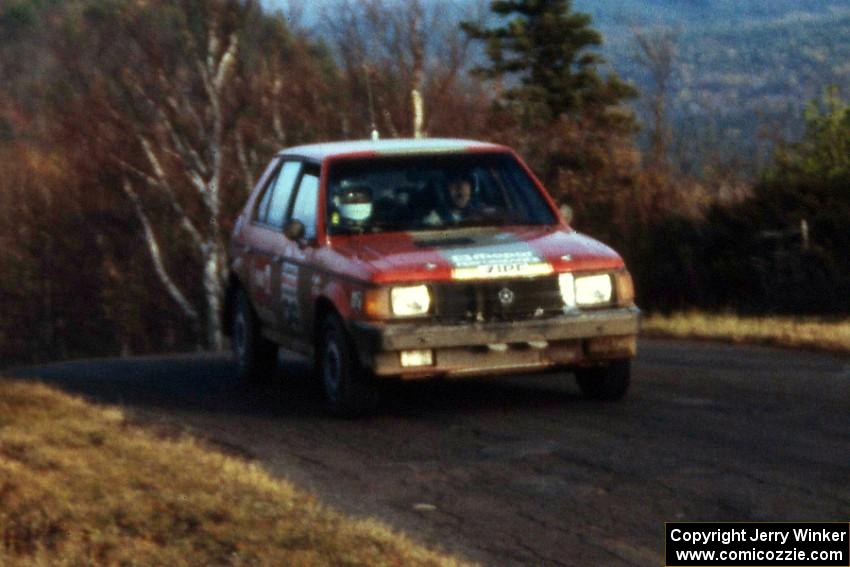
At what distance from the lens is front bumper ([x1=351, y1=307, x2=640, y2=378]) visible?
9609mm

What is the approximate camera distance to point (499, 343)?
972cm

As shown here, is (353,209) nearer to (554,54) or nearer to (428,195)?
(428,195)

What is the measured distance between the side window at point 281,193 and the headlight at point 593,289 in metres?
2.54

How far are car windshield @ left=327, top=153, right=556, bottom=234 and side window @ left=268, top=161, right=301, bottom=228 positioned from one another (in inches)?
29.6

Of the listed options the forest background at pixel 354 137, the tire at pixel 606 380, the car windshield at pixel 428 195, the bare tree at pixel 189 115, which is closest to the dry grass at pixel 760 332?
the tire at pixel 606 380

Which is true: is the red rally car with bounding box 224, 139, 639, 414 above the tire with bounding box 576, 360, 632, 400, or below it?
above

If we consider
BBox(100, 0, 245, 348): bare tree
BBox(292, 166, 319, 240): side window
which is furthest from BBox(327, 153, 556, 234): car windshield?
BBox(100, 0, 245, 348): bare tree

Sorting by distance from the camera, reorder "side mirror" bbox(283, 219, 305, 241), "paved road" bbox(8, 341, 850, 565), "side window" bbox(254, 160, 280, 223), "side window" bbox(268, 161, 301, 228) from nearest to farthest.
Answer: "paved road" bbox(8, 341, 850, 565), "side mirror" bbox(283, 219, 305, 241), "side window" bbox(268, 161, 301, 228), "side window" bbox(254, 160, 280, 223)

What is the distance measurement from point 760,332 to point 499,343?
5962 mm

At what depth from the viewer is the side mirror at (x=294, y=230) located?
10.8 metres

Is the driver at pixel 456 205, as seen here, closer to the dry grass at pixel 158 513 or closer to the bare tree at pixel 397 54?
the dry grass at pixel 158 513

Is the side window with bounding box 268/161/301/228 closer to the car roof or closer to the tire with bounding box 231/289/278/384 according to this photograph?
the car roof

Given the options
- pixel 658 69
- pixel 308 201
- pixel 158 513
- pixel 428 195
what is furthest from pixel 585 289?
pixel 658 69

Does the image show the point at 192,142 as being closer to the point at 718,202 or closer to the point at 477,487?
the point at 718,202
